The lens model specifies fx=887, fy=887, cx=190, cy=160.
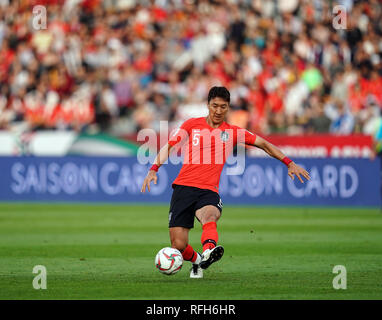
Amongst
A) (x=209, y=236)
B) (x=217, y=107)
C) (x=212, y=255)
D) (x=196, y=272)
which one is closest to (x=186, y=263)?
→ (x=196, y=272)

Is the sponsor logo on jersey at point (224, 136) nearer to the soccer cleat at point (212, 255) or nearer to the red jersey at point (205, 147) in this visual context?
the red jersey at point (205, 147)

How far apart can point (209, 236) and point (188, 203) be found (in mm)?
570

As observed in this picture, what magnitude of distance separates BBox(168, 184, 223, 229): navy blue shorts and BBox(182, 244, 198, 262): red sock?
0.27 meters

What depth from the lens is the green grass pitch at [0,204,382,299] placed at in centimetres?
906

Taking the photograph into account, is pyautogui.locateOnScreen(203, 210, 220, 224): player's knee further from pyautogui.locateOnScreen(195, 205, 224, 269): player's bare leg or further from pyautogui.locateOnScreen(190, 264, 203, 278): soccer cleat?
pyautogui.locateOnScreen(190, 264, 203, 278): soccer cleat

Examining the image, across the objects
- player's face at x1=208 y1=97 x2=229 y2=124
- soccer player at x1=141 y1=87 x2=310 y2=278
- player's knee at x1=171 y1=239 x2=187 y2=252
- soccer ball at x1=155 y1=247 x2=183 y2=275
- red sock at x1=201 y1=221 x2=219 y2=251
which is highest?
player's face at x1=208 y1=97 x2=229 y2=124

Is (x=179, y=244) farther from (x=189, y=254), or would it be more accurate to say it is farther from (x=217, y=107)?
(x=217, y=107)

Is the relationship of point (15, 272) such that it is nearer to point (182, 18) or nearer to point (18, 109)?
point (18, 109)

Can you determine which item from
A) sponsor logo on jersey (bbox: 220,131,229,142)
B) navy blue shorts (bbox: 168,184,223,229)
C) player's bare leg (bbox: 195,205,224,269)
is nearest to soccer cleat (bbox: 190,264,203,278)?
navy blue shorts (bbox: 168,184,223,229)

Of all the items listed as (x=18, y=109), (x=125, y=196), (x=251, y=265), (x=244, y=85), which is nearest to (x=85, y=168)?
(x=125, y=196)

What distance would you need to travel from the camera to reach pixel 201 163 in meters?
10.2

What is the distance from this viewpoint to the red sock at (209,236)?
31.0ft

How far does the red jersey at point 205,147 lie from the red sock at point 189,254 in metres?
0.72

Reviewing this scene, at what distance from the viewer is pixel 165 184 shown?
23266mm
